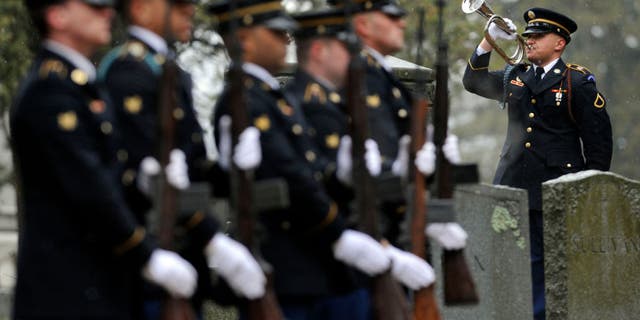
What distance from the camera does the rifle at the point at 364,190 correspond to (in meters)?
6.64

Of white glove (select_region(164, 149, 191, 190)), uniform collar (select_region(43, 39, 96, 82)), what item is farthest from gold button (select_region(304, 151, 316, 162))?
uniform collar (select_region(43, 39, 96, 82))

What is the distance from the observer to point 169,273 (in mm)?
5633

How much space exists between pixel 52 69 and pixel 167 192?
60cm

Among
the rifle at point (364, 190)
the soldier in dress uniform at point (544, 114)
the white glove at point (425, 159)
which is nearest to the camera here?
the rifle at point (364, 190)

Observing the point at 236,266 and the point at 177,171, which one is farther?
the point at 236,266

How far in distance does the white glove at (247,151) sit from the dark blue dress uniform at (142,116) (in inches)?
7.1

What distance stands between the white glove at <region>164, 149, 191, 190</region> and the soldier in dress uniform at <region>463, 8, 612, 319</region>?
14.8ft

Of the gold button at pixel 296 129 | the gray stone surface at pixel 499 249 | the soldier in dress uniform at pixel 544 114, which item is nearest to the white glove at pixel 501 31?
the soldier in dress uniform at pixel 544 114

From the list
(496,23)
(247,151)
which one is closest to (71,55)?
(247,151)

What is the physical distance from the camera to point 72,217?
18.4 ft

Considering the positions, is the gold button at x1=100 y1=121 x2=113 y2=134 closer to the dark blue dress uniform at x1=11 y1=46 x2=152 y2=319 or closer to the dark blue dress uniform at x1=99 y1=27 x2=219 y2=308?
the dark blue dress uniform at x1=11 y1=46 x2=152 y2=319

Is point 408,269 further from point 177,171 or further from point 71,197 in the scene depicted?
point 71,197

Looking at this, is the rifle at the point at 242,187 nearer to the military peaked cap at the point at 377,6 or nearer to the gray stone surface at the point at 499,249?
the military peaked cap at the point at 377,6

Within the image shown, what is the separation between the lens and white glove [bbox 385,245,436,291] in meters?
6.87
